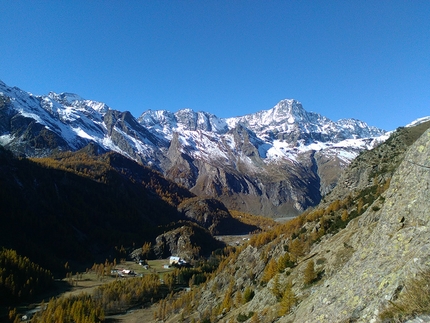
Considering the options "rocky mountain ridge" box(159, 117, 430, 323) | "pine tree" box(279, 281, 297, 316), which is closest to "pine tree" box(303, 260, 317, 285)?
"rocky mountain ridge" box(159, 117, 430, 323)

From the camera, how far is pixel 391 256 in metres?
17.0

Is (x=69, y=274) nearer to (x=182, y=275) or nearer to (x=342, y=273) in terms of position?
(x=182, y=275)

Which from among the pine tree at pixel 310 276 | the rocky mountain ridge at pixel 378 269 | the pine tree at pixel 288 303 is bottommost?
the pine tree at pixel 288 303

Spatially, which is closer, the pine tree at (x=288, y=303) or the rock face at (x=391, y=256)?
the rock face at (x=391, y=256)

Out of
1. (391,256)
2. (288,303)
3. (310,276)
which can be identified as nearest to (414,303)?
(391,256)

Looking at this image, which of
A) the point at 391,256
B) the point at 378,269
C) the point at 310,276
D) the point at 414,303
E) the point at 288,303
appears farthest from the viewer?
the point at 310,276

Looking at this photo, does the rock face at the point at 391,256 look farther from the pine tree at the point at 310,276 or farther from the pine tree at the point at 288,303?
the pine tree at the point at 310,276

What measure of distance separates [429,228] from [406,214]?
11.0 feet

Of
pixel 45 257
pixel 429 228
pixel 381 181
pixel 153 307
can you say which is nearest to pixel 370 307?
pixel 429 228

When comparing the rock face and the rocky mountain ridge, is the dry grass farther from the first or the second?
the rock face

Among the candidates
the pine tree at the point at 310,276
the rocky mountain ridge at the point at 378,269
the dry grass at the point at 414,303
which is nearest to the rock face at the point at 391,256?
the rocky mountain ridge at the point at 378,269

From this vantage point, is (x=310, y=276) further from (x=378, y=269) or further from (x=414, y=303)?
(x=414, y=303)

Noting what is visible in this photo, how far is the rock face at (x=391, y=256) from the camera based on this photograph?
45.1ft

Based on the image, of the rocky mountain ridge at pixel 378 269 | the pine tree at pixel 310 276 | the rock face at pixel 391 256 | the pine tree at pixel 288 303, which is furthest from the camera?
the pine tree at pixel 310 276
